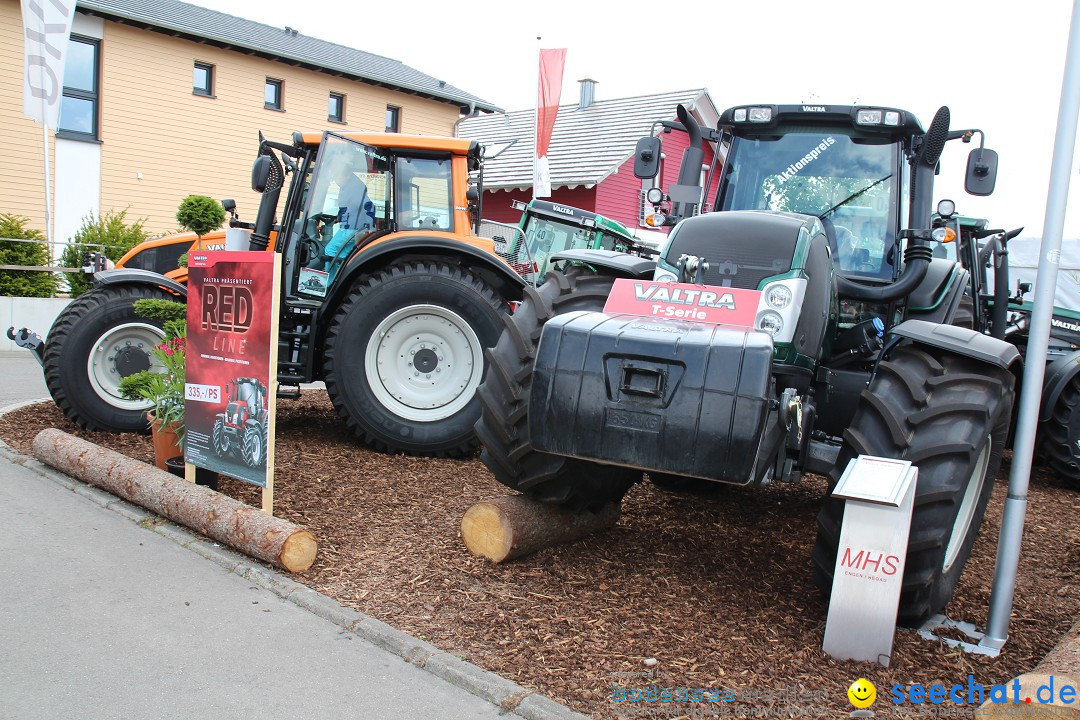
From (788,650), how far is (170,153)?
65.0 feet

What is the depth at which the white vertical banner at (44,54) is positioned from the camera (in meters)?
13.1

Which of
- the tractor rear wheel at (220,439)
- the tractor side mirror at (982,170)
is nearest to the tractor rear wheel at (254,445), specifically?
the tractor rear wheel at (220,439)

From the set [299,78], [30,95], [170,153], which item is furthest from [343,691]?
[299,78]

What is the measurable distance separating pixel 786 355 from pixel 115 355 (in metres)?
5.41

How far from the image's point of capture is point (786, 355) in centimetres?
389

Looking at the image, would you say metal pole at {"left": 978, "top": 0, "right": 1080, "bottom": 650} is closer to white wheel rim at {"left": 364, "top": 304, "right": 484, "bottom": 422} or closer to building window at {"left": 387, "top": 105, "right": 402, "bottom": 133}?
white wheel rim at {"left": 364, "top": 304, "right": 484, "bottom": 422}

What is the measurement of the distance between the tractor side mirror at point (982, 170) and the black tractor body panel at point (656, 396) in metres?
2.86

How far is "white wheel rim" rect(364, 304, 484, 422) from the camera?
6902 mm

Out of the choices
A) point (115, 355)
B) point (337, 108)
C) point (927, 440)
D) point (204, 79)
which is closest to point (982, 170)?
point (927, 440)

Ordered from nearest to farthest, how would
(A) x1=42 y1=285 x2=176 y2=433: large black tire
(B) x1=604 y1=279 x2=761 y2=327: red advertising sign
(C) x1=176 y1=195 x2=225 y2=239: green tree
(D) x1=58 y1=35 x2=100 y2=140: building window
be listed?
1. (B) x1=604 y1=279 x2=761 y2=327: red advertising sign
2. (A) x1=42 y1=285 x2=176 y2=433: large black tire
3. (C) x1=176 y1=195 x2=225 y2=239: green tree
4. (D) x1=58 y1=35 x2=100 y2=140: building window

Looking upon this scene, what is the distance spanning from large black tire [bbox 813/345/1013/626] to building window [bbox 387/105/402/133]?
22.0 metres

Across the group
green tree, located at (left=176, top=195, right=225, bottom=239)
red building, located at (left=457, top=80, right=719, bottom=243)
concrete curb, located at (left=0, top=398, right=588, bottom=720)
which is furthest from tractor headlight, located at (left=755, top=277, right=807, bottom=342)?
red building, located at (left=457, top=80, right=719, bottom=243)

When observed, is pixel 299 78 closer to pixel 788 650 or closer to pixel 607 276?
pixel 607 276

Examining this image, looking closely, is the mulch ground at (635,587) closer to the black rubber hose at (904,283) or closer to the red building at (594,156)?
the black rubber hose at (904,283)
